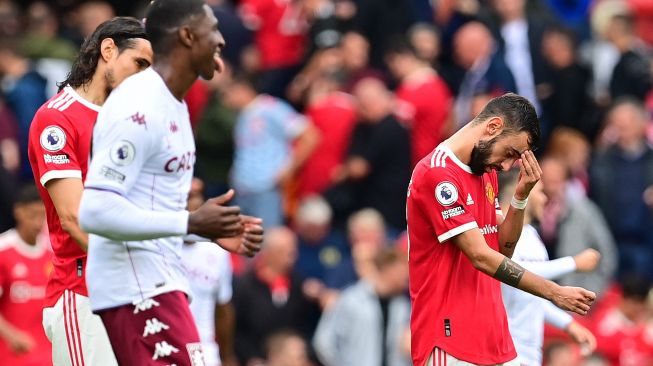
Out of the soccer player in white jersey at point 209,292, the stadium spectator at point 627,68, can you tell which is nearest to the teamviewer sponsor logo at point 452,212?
the soccer player in white jersey at point 209,292

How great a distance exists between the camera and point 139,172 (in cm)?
712

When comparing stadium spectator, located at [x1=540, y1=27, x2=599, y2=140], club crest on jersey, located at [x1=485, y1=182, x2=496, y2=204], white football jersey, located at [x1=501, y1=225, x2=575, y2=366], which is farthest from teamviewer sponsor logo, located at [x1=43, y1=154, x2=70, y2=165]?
stadium spectator, located at [x1=540, y1=27, x2=599, y2=140]

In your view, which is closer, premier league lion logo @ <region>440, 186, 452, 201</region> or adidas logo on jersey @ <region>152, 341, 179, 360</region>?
adidas logo on jersey @ <region>152, 341, 179, 360</region>

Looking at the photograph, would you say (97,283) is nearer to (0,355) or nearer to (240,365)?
(0,355)

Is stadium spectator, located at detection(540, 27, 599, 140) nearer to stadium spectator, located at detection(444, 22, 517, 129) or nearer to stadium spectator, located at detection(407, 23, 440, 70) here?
stadium spectator, located at detection(444, 22, 517, 129)

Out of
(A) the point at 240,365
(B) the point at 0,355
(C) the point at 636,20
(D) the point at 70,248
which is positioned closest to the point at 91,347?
(D) the point at 70,248

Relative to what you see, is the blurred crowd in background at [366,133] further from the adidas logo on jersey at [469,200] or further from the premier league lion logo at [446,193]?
the premier league lion logo at [446,193]

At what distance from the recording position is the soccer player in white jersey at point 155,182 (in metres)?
7.05

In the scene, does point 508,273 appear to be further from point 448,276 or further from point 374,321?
point 374,321

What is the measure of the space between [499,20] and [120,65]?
34.7 ft

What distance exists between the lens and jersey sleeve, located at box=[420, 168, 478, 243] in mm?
7727

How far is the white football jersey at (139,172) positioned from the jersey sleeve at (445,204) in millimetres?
1301

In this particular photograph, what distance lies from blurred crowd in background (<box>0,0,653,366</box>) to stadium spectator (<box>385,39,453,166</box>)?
0.06ft

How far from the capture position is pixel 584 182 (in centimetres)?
1655
